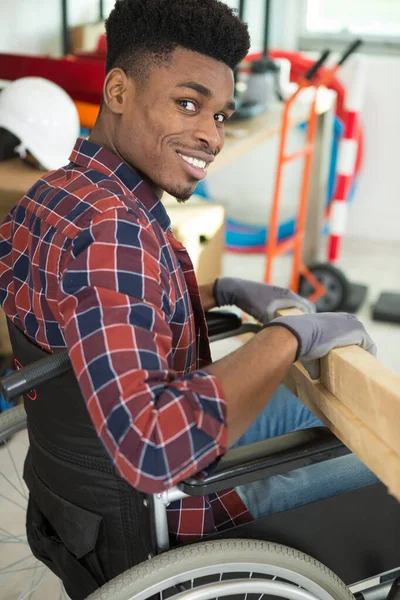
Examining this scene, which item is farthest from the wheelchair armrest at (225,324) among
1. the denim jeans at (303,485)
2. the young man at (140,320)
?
the denim jeans at (303,485)

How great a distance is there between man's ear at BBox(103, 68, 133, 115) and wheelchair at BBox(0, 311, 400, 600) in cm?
43

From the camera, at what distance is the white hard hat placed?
2162 millimetres

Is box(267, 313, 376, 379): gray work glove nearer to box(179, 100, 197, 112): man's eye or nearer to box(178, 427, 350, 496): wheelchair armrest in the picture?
box(178, 427, 350, 496): wheelchair armrest

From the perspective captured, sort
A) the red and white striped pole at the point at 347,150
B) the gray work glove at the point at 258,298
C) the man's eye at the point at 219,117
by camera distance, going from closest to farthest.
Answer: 1. the man's eye at the point at 219,117
2. the gray work glove at the point at 258,298
3. the red and white striped pole at the point at 347,150

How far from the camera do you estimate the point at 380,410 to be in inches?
37.3

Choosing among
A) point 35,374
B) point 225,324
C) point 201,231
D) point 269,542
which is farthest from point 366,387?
point 201,231

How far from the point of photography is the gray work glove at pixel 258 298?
4.70 ft

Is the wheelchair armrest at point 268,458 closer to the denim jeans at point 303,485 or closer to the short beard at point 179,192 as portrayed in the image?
the denim jeans at point 303,485

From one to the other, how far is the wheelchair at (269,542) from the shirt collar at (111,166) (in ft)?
1.03

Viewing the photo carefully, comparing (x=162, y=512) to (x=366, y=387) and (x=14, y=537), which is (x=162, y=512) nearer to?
(x=366, y=387)

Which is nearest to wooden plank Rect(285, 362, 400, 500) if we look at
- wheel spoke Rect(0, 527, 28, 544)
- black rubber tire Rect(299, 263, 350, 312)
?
wheel spoke Rect(0, 527, 28, 544)

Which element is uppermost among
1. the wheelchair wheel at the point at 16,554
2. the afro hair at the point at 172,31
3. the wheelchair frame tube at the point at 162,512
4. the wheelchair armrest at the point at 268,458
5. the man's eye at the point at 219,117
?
the afro hair at the point at 172,31

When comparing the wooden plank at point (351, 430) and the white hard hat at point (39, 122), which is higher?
the white hard hat at point (39, 122)

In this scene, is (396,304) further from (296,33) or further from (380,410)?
(380,410)
